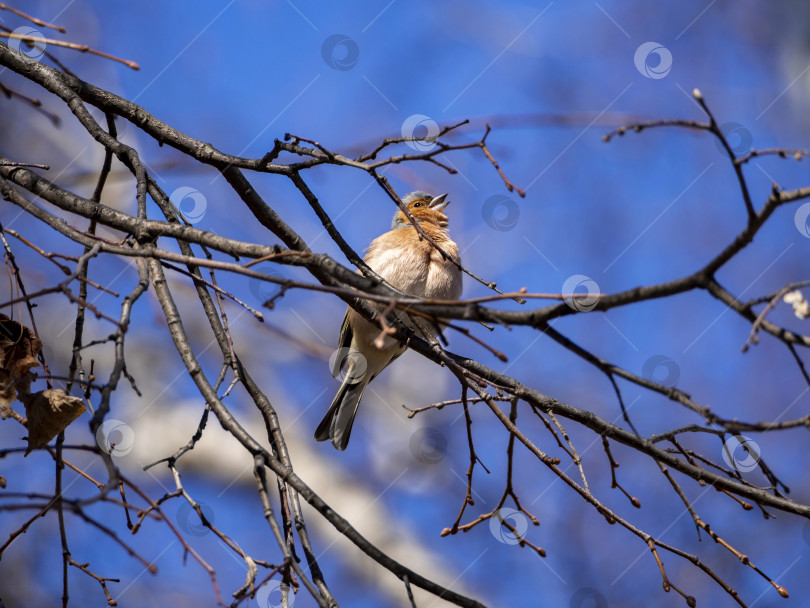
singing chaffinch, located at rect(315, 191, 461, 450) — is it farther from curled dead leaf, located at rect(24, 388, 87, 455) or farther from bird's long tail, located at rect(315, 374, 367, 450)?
curled dead leaf, located at rect(24, 388, 87, 455)

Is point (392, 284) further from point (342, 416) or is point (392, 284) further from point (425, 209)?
point (425, 209)

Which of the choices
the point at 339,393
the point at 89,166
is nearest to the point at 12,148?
the point at 89,166

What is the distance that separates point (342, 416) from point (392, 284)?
0.90 meters

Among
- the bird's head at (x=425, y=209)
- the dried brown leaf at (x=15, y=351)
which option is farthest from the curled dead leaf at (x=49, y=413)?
the bird's head at (x=425, y=209)

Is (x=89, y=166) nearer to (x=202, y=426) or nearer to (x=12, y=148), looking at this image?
(x=12, y=148)

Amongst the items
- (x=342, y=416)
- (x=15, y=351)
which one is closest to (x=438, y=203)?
(x=342, y=416)

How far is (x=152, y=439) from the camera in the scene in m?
8.19

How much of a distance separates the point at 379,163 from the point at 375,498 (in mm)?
6618

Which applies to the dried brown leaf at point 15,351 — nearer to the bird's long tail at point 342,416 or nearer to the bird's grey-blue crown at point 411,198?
the bird's long tail at point 342,416

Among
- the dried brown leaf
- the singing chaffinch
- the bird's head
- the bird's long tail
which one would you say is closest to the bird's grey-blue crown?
the bird's head

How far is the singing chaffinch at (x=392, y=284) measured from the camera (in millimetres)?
4746

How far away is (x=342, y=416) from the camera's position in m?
4.77

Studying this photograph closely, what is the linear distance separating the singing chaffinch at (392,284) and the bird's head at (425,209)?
0.36 m

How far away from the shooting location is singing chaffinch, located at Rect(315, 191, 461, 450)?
4.75 meters
